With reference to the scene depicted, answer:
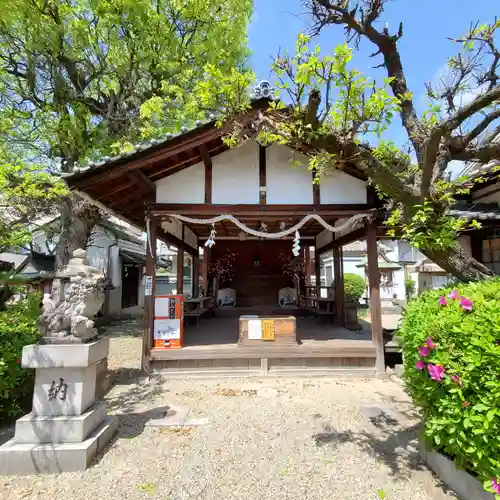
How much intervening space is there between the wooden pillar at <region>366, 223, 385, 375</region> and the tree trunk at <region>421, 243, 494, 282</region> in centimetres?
301

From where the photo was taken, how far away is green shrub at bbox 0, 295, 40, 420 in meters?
4.08

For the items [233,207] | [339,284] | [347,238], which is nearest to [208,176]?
[233,207]

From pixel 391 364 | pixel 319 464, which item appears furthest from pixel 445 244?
pixel 391 364

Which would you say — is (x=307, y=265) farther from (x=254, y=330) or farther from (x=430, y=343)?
(x=430, y=343)

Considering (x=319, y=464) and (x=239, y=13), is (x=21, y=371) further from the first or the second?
(x=239, y=13)

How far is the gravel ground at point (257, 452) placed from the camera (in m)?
3.06

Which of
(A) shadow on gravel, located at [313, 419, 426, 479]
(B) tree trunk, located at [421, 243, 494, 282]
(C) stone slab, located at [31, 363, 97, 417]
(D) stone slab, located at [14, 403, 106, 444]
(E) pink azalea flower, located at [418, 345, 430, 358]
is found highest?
(B) tree trunk, located at [421, 243, 494, 282]

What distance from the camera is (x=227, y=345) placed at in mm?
7273

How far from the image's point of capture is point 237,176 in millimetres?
7035

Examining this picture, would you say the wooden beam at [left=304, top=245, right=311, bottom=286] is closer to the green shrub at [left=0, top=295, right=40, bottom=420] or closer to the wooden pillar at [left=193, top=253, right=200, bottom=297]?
the wooden pillar at [left=193, top=253, right=200, bottom=297]

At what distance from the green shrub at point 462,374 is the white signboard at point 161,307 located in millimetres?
4928

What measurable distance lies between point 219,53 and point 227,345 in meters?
9.65

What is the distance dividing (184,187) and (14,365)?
4.39 m

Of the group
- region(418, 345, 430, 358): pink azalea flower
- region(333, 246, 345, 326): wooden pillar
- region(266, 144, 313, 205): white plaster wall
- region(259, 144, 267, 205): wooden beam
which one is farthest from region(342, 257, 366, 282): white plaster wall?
region(418, 345, 430, 358): pink azalea flower
